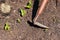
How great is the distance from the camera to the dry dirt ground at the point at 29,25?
120 inches

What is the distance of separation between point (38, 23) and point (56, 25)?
0.82 feet

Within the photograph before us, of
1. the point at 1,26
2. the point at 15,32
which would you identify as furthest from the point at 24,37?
the point at 1,26

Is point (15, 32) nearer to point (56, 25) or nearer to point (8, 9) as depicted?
point (8, 9)

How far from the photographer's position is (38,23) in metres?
3.09

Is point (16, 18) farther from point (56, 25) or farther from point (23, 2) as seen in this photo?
point (56, 25)

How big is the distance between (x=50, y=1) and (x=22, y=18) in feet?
1.57

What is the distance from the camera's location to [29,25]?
3111mm

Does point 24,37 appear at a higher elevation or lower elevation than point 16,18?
lower

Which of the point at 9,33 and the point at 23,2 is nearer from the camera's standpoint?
the point at 9,33

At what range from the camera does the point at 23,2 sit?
328 cm

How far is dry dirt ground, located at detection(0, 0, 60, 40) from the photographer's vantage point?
3049 mm

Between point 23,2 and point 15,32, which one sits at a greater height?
point 23,2

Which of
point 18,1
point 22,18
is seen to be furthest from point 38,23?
point 18,1

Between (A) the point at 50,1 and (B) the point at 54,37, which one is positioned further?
(A) the point at 50,1
